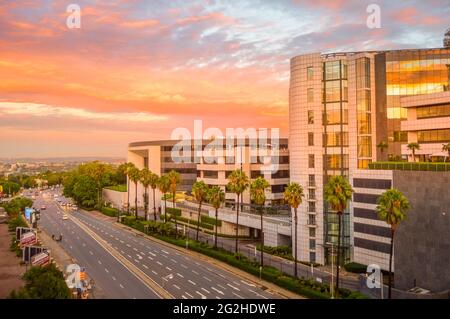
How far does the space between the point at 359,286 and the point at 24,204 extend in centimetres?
11075

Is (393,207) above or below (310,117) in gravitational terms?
below

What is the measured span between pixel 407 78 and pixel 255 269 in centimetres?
4196

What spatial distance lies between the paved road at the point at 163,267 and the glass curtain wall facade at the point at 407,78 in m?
36.1

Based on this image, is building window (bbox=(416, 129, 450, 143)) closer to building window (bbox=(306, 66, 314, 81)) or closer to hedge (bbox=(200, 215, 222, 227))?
building window (bbox=(306, 66, 314, 81))

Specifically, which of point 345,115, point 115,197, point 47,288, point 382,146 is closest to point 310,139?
point 345,115

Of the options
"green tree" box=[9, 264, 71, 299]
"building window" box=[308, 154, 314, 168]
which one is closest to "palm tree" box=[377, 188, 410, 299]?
"building window" box=[308, 154, 314, 168]

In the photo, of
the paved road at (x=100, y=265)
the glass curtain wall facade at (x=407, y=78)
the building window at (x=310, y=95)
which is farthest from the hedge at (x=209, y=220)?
the glass curtain wall facade at (x=407, y=78)

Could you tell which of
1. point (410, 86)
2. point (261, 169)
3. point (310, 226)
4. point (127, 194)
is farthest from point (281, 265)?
point (127, 194)

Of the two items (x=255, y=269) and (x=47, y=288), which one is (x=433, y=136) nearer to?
(x=255, y=269)

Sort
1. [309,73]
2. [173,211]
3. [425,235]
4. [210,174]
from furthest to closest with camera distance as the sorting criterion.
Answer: [210,174] → [173,211] → [309,73] → [425,235]

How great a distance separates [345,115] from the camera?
74.4 meters

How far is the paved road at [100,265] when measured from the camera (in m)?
56.2

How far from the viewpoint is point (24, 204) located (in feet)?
431
